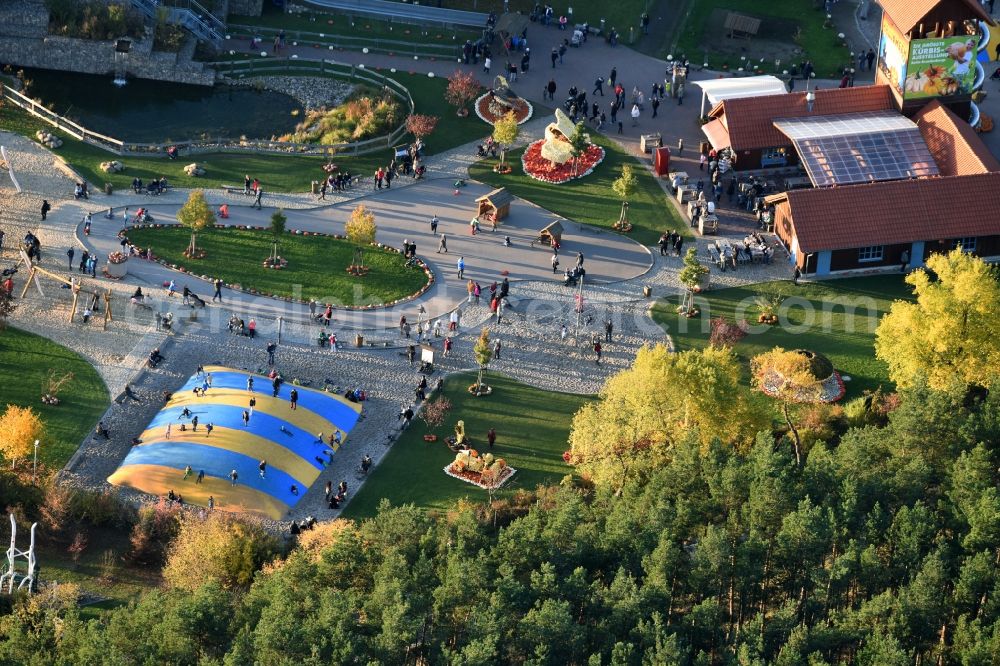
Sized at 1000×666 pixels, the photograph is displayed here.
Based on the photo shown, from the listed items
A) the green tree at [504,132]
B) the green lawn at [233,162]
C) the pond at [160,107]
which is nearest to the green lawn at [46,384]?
the green lawn at [233,162]

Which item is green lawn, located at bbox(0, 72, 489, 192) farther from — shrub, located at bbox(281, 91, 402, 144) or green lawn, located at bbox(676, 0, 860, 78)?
green lawn, located at bbox(676, 0, 860, 78)

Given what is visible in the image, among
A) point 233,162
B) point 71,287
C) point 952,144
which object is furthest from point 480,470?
point 952,144

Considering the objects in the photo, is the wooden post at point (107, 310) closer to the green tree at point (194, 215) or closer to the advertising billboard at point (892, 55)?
the green tree at point (194, 215)

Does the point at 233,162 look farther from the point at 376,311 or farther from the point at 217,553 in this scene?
the point at 217,553

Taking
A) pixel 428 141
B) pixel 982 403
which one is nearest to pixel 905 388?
pixel 982 403

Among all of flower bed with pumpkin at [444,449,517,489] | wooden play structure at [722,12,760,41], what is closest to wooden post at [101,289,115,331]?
flower bed with pumpkin at [444,449,517,489]

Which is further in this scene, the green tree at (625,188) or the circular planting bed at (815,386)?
the green tree at (625,188)
